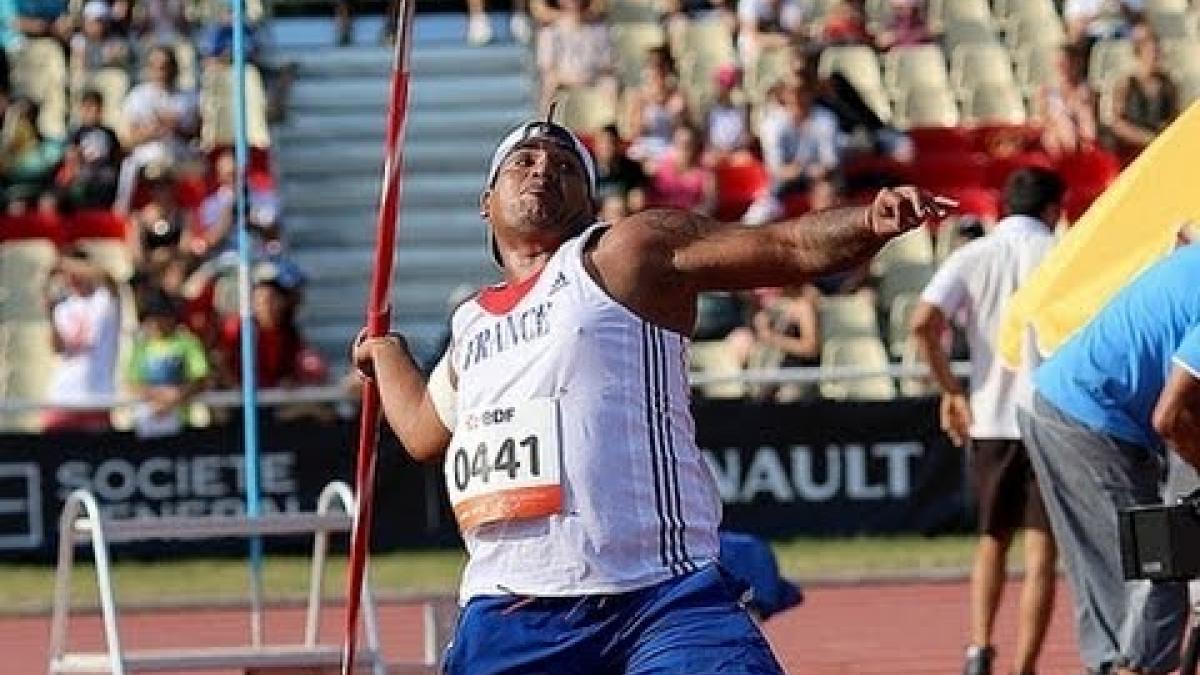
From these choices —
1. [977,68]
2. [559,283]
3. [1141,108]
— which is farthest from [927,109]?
[559,283]

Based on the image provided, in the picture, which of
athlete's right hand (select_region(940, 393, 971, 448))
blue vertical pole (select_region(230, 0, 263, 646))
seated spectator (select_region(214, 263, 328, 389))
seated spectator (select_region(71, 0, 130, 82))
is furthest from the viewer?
seated spectator (select_region(71, 0, 130, 82))

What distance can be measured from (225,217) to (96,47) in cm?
302

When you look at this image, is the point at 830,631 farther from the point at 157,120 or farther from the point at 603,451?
the point at 157,120

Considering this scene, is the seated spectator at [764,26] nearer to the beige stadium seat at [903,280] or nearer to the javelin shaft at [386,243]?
the beige stadium seat at [903,280]

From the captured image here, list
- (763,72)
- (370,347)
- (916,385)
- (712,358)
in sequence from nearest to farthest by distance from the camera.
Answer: (370,347), (916,385), (712,358), (763,72)

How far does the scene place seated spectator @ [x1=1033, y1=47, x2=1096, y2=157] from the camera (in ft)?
71.5

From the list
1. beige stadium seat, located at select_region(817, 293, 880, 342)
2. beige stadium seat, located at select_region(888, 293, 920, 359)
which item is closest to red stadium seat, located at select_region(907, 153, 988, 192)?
beige stadium seat, located at select_region(888, 293, 920, 359)

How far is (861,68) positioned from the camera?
2336 cm

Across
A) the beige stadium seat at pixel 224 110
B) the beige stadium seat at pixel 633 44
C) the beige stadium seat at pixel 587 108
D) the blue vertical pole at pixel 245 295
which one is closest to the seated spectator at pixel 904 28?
the beige stadium seat at pixel 633 44

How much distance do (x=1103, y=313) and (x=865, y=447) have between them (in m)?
8.97

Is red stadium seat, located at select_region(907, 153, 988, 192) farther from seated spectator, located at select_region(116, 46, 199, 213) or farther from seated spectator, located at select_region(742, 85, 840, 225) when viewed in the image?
seated spectator, located at select_region(116, 46, 199, 213)

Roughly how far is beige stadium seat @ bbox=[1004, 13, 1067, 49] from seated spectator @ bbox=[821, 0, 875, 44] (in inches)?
52.4

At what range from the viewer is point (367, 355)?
316 inches

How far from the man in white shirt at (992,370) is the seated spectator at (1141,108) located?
894 centimetres
